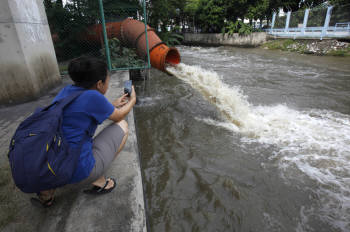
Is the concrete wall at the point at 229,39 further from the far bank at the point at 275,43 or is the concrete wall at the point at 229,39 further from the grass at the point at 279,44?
the grass at the point at 279,44

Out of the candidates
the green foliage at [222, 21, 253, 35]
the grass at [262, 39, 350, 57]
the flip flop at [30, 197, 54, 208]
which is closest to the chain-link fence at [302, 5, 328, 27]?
the grass at [262, 39, 350, 57]

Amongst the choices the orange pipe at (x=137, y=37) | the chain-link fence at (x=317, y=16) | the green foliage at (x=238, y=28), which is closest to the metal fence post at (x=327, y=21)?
the chain-link fence at (x=317, y=16)

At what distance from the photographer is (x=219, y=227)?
204 cm

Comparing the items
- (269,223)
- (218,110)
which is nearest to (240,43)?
(218,110)

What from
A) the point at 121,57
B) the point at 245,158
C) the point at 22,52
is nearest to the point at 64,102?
the point at 245,158

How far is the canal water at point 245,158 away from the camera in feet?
7.11

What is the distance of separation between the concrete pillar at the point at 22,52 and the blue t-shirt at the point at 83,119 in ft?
9.76

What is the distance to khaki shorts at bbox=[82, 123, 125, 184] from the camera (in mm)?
1651

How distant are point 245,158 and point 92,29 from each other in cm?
642

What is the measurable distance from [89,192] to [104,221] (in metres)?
0.35

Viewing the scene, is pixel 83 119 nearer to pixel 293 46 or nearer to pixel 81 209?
pixel 81 209

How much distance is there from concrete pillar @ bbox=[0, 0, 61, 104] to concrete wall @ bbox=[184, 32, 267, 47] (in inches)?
651

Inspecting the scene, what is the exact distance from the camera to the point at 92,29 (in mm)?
6859

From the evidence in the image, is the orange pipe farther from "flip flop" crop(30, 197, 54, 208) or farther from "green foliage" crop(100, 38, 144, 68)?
"flip flop" crop(30, 197, 54, 208)
